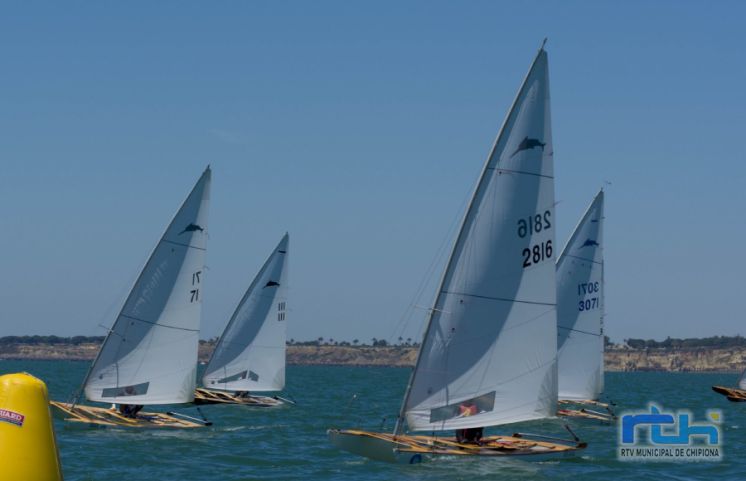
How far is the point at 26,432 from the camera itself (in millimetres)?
9914

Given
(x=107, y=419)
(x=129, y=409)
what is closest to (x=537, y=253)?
(x=107, y=419)

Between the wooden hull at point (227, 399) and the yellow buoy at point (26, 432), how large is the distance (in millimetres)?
44083

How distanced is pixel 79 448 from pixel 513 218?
15227mm

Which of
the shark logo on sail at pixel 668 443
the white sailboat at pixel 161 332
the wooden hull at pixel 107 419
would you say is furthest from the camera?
the white sailboat at pixel 161 332

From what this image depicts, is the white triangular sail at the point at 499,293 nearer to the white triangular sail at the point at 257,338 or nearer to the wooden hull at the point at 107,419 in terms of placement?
the wooden hull at the point at 107,419

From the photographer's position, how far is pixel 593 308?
50000 millimetres

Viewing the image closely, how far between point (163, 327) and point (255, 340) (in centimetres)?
1923

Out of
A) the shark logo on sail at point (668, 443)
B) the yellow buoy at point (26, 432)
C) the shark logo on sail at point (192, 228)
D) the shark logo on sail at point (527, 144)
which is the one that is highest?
the shark logo on sail at point (527, 144)

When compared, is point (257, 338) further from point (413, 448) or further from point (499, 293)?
point (413, 448)

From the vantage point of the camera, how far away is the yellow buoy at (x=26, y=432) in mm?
9820

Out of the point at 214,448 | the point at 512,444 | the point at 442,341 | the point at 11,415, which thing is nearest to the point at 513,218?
the point at 442,341

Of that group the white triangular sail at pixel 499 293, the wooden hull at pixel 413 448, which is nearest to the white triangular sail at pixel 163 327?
the wooden hull at pixel 413 448

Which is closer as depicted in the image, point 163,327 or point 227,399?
point 163,327

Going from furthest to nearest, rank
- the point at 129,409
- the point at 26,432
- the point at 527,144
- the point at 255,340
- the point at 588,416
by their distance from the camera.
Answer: the point at 255,340
the point at 588,416
the point at 129,409
the point at 527,144
the point at 26,432
